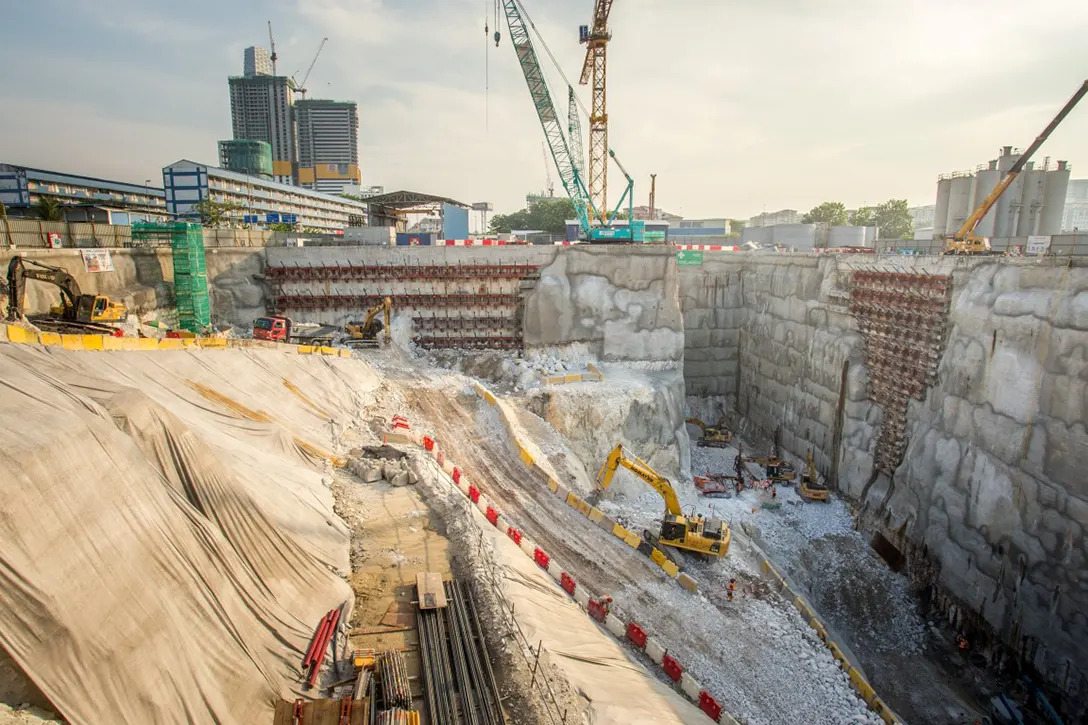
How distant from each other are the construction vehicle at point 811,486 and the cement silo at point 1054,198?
28208 mm

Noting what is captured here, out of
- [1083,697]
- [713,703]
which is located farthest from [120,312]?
[1083,697]

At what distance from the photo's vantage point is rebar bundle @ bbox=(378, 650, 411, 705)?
433 inches

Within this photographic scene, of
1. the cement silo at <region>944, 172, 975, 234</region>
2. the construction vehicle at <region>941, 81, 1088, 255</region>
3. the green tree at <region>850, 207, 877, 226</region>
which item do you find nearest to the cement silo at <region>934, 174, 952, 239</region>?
the cement silo at <region>944, 172, 975, 234</region>

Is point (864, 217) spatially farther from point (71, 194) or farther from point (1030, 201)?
point (71, 194)

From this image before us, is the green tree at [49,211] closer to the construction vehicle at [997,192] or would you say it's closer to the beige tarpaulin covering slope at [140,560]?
the beige tarpaulin covering slope at [140,560]

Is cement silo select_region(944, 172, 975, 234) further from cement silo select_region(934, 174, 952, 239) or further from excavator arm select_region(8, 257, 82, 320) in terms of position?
excavator arm select_region(8, 257, 82, 320)

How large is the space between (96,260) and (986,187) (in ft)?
196

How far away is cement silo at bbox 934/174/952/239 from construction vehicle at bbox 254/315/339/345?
48.4 metres

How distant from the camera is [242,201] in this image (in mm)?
87750

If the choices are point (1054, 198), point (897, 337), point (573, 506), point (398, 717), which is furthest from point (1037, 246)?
point (398, 717)

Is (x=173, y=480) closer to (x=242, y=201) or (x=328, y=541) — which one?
(x=328, y=541)

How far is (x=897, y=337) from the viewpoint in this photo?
1168 inches

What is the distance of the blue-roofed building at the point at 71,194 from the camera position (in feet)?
163

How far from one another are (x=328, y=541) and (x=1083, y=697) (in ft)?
79.9
